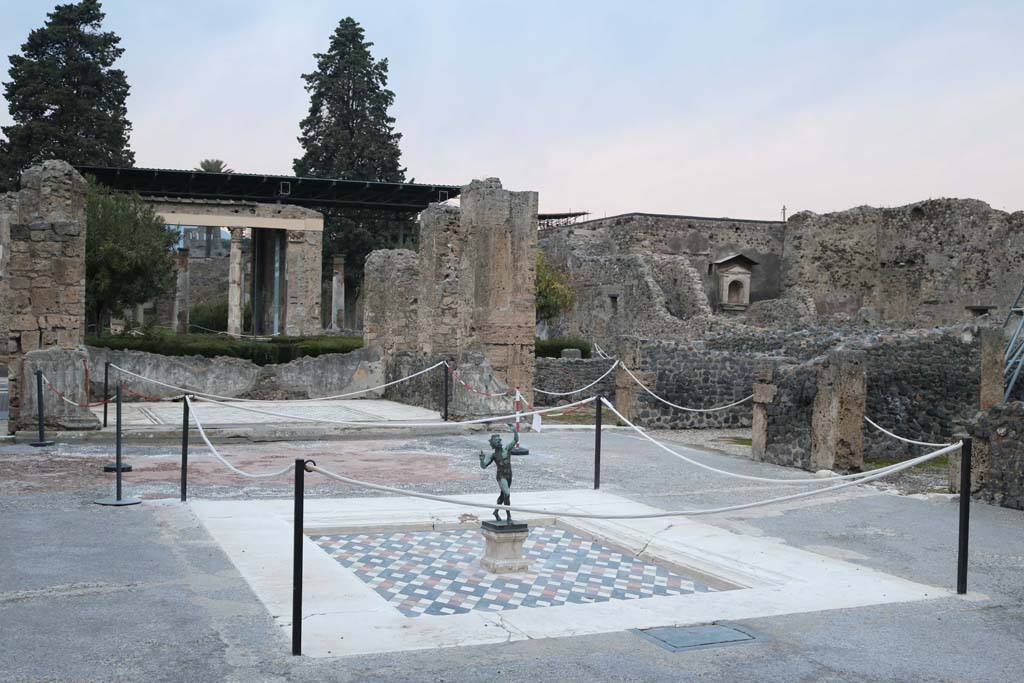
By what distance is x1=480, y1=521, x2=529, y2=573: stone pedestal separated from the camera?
257 inches

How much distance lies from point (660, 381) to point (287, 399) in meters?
7.24

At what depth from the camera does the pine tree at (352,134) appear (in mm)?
44438

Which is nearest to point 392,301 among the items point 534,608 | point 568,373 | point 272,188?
point 568,373

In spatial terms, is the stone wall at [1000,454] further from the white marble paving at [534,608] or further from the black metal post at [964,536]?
the black metal post at [964,536]

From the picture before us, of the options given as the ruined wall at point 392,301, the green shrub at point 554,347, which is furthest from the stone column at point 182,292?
the ruined wall at point 392,301

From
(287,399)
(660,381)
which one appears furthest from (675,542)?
(287,399)

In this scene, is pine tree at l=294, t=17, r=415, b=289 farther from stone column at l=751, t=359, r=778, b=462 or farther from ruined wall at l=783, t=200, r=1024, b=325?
stone column at l=751, t=359, r=778, b=462

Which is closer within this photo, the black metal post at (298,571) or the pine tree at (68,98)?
the black metal post at (298,571)

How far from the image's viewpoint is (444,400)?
50.3ft

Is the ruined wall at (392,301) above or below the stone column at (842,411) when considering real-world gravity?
above

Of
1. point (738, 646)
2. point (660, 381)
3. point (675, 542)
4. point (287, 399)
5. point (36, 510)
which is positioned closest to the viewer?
point (738, 646)

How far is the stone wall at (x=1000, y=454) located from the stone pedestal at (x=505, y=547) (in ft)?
15.1

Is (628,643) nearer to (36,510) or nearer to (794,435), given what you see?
(36,510)

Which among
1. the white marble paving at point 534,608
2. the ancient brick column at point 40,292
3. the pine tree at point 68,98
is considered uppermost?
the pine tree at point 68,98
